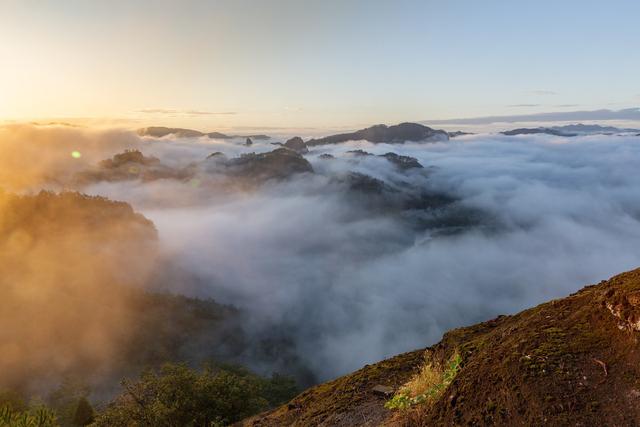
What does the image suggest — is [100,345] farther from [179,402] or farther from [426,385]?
[426,385]

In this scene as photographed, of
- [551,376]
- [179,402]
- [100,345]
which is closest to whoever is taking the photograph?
[551,376]

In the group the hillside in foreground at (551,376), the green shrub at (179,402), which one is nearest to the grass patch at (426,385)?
the hillside in foreground at (551,376)

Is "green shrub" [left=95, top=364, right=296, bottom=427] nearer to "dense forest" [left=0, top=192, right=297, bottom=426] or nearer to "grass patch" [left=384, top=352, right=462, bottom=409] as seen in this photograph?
"dense forest" [left=0, top=192, right=297, bottom=426]

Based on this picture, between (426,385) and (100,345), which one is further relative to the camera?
(100,345)

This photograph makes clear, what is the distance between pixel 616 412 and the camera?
683 cm

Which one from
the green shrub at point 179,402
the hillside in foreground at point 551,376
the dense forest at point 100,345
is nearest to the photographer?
the hillside in foreground at point 551,376

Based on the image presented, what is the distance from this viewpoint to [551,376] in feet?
26.1

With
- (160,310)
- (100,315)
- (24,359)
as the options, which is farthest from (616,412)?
(160,310)

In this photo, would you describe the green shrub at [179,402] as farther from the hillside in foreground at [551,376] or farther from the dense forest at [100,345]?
the hillside in foreground at [551,376]

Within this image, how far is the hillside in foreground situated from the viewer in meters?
7.20

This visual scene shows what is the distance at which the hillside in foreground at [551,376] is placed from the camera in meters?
7.20


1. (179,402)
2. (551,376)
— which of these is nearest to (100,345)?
(179,402)

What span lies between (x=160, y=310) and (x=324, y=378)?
85.5 m

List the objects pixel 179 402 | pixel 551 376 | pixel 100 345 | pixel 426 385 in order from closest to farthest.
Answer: pixel 551 376 → pixel 426 385 → pixel 179 402 → pixel 100 345
